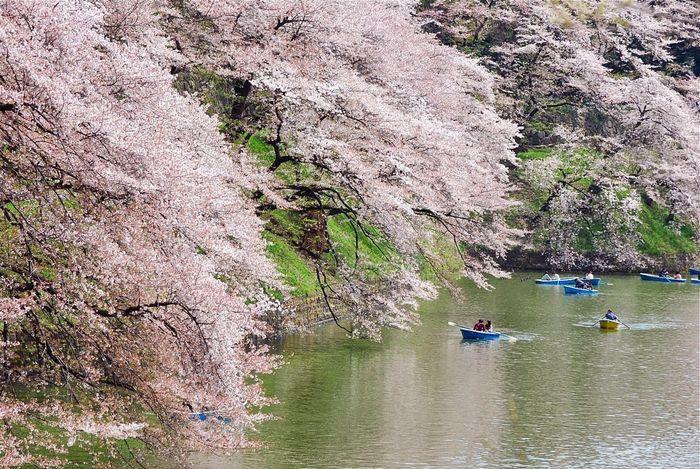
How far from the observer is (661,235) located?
50.0 meters

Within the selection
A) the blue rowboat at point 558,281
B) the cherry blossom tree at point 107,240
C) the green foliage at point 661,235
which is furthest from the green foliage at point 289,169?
the green foliage at point 661,235

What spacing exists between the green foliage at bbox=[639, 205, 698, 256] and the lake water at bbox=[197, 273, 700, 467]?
16.6 m

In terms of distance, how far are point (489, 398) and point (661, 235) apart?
32.2 m

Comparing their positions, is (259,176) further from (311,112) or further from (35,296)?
(35,296)

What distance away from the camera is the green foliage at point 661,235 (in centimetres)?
4878

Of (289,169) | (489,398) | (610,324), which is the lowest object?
(489,398)

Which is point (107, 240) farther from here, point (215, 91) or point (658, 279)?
point (658, 279)

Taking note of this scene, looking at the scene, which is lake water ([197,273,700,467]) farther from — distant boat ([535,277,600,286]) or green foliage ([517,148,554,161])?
green foliage ([517,148,554,161])

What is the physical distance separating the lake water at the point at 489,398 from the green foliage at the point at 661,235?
16584 millimetres

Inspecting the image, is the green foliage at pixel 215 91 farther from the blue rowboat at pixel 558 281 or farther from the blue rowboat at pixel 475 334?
the blue rowboat at pixel 558 281

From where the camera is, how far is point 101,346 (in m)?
11.3

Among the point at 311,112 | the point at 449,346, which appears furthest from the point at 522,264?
the point at 311,112

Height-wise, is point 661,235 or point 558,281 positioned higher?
point 661,235

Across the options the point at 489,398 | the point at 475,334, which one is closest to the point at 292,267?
the point at 475,334
